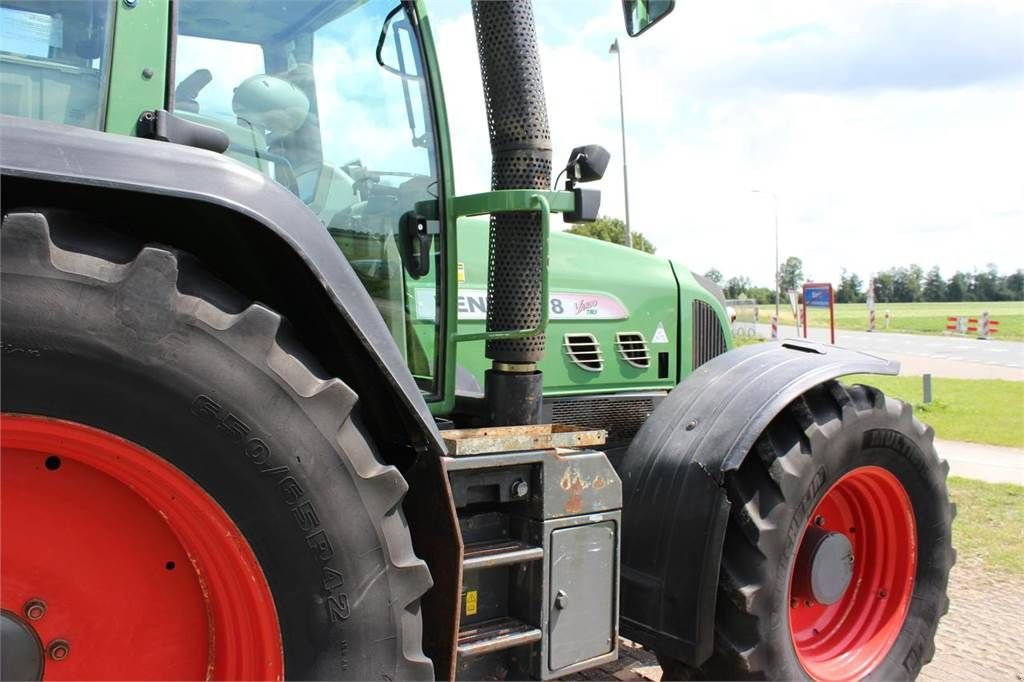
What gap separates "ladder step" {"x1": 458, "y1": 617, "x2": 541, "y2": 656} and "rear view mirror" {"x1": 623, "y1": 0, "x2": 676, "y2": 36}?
2.20m

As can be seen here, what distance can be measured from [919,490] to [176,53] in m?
3.43

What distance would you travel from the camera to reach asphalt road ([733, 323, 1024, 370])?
27.3 meters

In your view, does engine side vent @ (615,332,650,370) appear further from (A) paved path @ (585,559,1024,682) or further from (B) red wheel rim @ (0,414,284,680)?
(B) red wheel rim @ (0,414,284,680)

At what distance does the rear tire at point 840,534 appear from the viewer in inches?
122

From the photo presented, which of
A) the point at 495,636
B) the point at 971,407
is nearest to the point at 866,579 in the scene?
the point at 495,636

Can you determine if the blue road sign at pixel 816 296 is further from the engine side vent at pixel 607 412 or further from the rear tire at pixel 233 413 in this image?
the rear tire at pixel 233 413

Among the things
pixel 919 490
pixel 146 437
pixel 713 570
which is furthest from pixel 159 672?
pixel 919 490

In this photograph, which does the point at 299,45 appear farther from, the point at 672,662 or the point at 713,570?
the point at 672,662

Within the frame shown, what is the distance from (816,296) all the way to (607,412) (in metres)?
12.9

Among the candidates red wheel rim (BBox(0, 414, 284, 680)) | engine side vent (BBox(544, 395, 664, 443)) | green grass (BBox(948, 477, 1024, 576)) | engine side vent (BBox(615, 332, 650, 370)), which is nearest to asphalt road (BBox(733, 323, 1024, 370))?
green grass (BBox(948, 477, 1024, 576))

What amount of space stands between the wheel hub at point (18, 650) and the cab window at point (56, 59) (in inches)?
48.7

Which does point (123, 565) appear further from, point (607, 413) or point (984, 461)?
point (984, 461)

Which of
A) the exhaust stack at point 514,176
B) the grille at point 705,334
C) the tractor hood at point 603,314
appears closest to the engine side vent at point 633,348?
the tractor hood at point 603,314

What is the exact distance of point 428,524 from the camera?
94.1 inches
